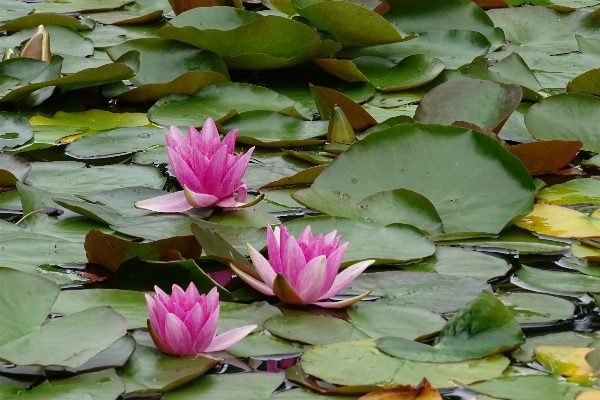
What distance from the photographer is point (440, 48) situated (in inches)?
114

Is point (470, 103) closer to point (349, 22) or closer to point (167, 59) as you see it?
point (349, 22)

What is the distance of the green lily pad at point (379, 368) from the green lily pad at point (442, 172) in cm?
56

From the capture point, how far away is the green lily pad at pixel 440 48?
9.27ft

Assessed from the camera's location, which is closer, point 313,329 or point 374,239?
point 313,329

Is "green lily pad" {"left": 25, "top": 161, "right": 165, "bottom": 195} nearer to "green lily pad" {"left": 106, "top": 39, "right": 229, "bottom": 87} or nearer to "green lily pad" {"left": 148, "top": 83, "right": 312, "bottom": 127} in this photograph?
"green lily pad" {"left": 148, "top": 83, "right": 312, "bottom": 127}

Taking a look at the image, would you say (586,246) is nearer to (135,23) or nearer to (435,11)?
(435,11)

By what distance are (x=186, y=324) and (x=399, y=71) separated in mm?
1698

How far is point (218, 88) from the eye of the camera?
245 cm

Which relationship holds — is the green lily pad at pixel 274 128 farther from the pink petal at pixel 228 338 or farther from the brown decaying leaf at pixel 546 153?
the pink petal at pixel 228 338

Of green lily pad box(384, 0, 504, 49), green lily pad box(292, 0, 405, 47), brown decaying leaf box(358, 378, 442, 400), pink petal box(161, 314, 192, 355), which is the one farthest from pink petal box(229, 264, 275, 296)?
green lily pad box(384, 0, 504, 49)

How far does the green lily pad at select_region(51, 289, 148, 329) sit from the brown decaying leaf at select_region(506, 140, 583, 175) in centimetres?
101

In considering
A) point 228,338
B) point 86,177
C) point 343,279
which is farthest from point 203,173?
point 228,338

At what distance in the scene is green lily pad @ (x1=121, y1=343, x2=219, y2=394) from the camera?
3.66 feet

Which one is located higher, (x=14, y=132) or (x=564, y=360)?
(x=564, y=360)
